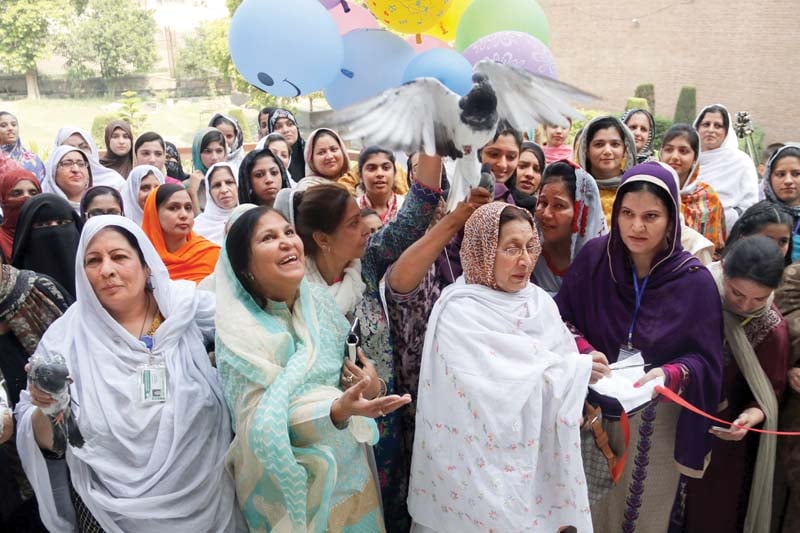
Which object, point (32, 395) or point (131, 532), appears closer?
point (32, 395)

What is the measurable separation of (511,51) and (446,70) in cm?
74

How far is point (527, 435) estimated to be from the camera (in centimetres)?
200

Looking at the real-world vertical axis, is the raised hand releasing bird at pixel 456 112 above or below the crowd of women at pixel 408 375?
above

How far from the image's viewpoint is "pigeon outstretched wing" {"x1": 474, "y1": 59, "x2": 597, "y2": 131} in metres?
1.81

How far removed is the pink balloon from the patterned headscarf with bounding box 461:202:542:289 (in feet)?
3.87

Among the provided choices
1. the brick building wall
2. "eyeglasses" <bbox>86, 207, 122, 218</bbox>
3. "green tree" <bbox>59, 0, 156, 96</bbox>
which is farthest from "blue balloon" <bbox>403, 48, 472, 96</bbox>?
"green tree" <bbox>59, 0, 156, 96</bbox>

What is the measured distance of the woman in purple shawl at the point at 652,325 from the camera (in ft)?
7.05

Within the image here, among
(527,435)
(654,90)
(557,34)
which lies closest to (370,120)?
(527,435)

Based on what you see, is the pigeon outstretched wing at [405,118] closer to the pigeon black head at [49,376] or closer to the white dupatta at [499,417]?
the white dupatta at [499,417]

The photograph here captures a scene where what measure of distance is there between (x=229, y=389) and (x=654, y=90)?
59.8 ft

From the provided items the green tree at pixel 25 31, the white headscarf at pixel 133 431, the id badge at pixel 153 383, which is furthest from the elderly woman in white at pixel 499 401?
the green tree at pixel 25 31

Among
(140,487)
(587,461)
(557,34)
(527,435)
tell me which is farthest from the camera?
(557,34)

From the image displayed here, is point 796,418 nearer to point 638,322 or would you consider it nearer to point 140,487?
point 638,322

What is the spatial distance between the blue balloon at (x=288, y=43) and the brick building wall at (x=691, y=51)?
14.9 m
